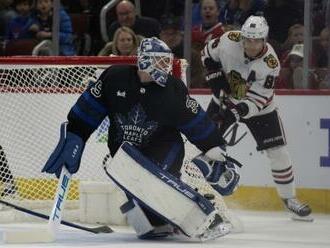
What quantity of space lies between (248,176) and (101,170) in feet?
4.79

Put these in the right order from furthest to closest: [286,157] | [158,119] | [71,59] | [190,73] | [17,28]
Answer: [17,28] → [190,73] → [286,157] → [71,59] → [158,119]

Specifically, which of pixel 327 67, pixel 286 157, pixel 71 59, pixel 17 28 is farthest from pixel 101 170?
pixel 17 28

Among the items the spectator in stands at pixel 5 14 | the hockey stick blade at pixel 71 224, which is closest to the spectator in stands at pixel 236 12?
the spectator in stands at pixel 5 14

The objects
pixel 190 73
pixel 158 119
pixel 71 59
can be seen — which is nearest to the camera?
pixel 158 119

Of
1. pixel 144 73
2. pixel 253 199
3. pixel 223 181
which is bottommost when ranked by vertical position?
→ pixel 253 199

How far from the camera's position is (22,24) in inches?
386

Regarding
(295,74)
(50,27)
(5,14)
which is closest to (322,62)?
(295,74)

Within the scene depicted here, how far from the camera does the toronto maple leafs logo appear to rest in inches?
240

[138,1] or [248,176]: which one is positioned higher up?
[138,1]

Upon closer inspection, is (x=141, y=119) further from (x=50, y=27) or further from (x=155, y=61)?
(x=50, y=27)

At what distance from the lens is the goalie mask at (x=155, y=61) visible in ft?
19.9

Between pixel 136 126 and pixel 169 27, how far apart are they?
116 inches

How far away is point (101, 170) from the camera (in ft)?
24.5

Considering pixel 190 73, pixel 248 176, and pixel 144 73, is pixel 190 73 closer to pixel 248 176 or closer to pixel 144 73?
pixel 248 176
